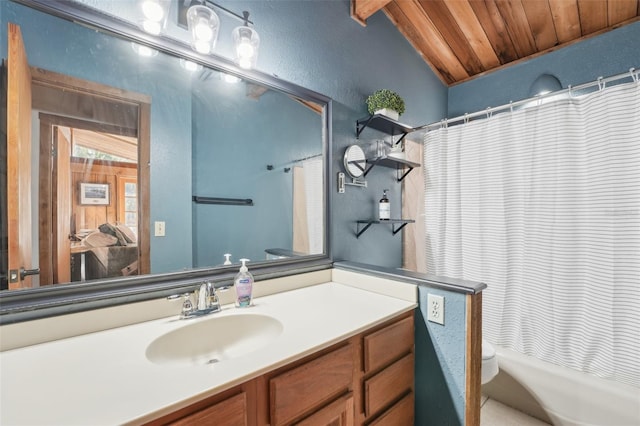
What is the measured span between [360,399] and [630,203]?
1702 millimetres

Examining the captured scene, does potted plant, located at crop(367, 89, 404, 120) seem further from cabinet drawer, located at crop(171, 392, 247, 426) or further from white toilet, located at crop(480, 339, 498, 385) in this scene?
cabinet drawer, located at crop(171, 392, 247, 426)

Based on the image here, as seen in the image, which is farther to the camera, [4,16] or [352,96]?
[352,96]

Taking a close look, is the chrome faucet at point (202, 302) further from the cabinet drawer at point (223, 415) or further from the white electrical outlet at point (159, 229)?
the cabinet drawer at point (223, 415)

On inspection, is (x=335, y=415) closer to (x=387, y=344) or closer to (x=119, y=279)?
(x=387, y=344)

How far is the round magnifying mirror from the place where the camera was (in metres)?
1.79

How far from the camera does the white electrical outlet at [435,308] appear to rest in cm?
117

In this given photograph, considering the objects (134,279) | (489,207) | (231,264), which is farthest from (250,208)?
(489,207)

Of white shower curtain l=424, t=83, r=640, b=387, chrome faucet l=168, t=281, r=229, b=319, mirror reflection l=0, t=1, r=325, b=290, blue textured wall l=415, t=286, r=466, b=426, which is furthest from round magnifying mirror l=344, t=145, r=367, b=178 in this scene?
chrome faucet l=168, t=281, r=229, b=319

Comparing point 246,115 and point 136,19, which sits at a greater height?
point 136,19

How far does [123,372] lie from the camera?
72 cm

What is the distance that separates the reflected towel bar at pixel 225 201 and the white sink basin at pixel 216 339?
0.50 m

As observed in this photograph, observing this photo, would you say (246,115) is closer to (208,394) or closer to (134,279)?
(134,279)

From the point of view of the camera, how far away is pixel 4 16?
0.83 meters

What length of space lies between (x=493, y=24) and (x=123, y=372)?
305cm
